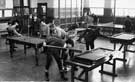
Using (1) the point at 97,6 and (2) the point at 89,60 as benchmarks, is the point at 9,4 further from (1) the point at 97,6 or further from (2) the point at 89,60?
(2) the point at 89,60

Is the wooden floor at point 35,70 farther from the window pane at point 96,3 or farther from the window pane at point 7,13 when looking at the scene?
the window pane at point 96,3

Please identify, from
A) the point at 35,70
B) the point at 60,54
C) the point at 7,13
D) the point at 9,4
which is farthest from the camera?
the point at 9,4

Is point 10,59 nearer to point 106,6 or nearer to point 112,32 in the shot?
point 112,32

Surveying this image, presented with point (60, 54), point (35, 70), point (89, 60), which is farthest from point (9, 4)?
point (89, 60)

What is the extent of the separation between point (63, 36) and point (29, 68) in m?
1.41

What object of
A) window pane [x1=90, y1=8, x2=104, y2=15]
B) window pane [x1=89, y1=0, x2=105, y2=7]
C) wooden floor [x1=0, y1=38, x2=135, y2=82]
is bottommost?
wooden floor [x1=0, y1=38, x2=135, y2=82]

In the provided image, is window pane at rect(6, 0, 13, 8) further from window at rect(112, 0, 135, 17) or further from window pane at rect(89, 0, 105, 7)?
window at rect(112, 0, 135, 17)

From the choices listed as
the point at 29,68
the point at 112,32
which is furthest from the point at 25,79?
the point at 112,32

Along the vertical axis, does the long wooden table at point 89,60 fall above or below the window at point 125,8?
below

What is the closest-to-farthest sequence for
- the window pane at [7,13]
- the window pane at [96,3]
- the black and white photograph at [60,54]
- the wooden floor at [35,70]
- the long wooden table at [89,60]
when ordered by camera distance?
1. the long wooden table at [89,60]
2. the black and white photograph at [60,54]
3. the wooden floor at [35,70]
4. the window pane at [7,13]
5. the window pane at [96,3]

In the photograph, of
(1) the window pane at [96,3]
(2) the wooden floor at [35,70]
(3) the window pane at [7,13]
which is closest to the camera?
(2) the wooden floor at [35,70]

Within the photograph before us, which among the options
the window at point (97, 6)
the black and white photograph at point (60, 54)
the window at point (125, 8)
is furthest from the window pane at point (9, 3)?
the window at point (125, 8)

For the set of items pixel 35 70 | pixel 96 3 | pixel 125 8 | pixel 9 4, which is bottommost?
pixel 35 70

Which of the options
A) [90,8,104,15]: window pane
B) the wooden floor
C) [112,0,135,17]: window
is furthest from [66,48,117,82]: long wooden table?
[90,8,104,15]: window pane
